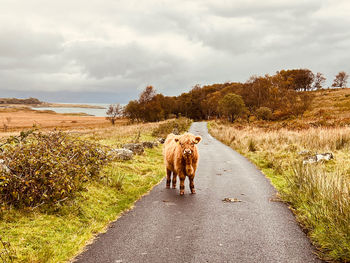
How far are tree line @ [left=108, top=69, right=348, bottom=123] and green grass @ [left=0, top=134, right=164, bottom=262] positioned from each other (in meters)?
44.2

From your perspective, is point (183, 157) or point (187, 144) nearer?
point (187, 144)

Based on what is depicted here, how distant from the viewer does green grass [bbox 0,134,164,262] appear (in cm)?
443

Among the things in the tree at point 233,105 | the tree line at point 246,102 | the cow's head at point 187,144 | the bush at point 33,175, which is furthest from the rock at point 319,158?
the tree at point 233,105

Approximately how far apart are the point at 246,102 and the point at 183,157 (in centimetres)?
6464

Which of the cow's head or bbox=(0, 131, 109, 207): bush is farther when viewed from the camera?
the cow's head

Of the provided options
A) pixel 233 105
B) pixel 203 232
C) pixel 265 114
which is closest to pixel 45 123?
pixel 233 105

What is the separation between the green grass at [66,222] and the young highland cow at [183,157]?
1393 millimetres

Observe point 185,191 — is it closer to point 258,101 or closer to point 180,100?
point 258,101

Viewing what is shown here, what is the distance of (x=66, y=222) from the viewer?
5594mm

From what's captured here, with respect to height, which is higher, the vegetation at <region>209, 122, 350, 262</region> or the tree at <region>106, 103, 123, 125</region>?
the tree at <region>106, 103, 123, 125</region>

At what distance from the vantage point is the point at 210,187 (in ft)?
30.3

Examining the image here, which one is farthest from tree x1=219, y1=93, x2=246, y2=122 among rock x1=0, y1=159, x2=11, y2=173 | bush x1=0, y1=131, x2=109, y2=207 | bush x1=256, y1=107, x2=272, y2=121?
rock x1=0, y1=159, x2=11, y2=173

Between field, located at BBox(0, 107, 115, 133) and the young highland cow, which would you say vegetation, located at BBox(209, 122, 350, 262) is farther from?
field, located at BBox(0, 107, 115, 133)

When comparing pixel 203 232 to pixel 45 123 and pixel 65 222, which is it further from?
pixel 45 123
